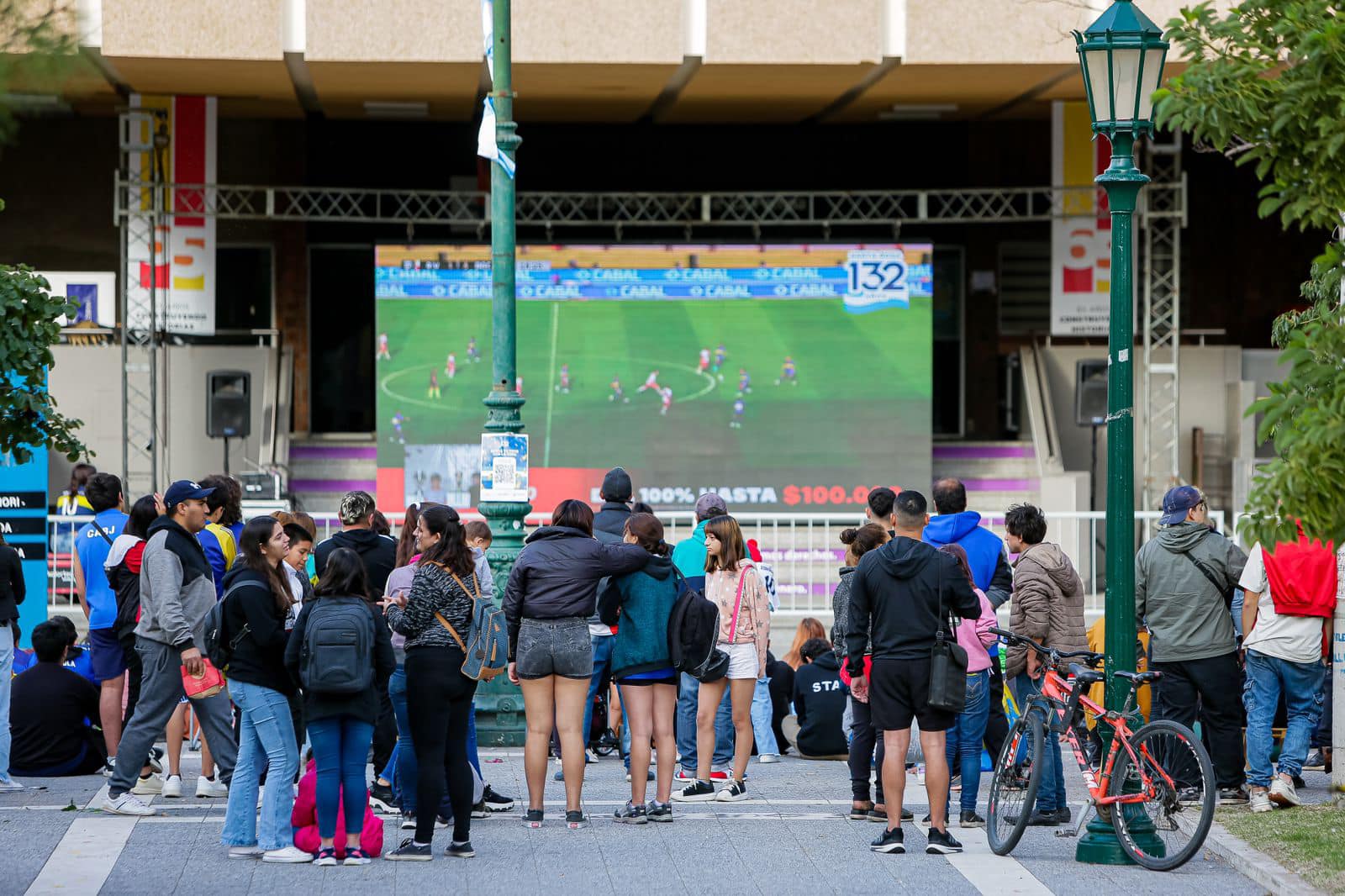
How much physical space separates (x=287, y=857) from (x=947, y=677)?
3130mm

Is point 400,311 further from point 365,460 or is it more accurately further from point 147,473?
point 147,473

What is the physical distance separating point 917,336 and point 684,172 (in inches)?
249

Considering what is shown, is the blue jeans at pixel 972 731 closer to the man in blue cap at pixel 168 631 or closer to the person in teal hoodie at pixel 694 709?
the person in teal hoodie at pixel 694 709

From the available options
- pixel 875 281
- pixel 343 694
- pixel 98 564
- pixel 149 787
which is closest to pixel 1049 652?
pixel 343 694

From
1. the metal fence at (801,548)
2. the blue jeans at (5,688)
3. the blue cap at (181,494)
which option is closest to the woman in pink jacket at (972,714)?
the blue cap at (181,494)

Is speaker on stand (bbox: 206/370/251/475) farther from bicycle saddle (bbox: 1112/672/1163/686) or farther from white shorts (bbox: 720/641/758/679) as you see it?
bicycle saddle (bbox: 1112/672/1163/686)

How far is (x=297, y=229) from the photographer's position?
24625 mm

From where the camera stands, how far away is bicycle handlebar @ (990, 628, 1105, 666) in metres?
7.98

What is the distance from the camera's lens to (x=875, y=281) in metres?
20.6

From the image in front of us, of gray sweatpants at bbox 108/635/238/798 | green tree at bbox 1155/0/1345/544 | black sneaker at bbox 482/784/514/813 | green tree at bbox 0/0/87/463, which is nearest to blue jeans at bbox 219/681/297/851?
gray sweatpants at bbox 108/635/238/798

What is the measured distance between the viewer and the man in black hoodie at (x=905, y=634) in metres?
7.78

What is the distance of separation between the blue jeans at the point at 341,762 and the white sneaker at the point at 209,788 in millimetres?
1971

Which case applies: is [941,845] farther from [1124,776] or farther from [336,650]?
[336,650]

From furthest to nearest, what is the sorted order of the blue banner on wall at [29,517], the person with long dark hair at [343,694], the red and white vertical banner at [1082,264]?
1. the red and white vertical banner at [1082,264]
2. the blue banner on wall at [29,517]
3. the person with long dark hair at [343,694]
